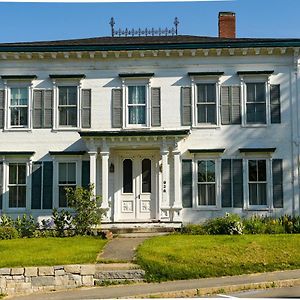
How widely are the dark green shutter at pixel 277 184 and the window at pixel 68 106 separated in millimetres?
7462

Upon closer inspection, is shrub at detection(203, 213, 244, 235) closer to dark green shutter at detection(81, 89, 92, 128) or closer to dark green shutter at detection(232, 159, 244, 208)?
dark green shutter at detection(232, 159, 244, 208)

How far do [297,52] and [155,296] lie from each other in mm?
11982

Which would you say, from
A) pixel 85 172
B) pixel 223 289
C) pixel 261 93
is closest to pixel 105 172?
pixel 85 172

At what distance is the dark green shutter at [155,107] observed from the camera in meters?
18.9

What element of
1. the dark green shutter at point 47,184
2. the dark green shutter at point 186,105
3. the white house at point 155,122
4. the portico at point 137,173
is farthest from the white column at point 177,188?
the dark green shutter at point 47,184

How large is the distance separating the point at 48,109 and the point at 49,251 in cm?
738

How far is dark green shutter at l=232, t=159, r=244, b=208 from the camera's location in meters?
18.6

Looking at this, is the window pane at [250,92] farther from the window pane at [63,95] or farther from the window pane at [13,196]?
the window pane at [13,196]

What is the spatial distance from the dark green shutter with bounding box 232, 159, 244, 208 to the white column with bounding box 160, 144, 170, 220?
239 cm

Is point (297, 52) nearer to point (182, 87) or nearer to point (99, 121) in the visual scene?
point (182, 87)

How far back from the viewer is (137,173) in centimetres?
1908

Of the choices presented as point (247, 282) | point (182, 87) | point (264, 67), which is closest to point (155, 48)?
point (182, 87)

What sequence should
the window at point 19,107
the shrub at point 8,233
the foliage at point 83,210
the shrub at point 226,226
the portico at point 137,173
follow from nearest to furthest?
1. the shrub at point 226,226
2. the shrub at point 8,233
3. the foliage at point 83,210
4. the portico at point 137,173
5. the window at point 19,107

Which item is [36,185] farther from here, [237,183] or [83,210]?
[237,183]
